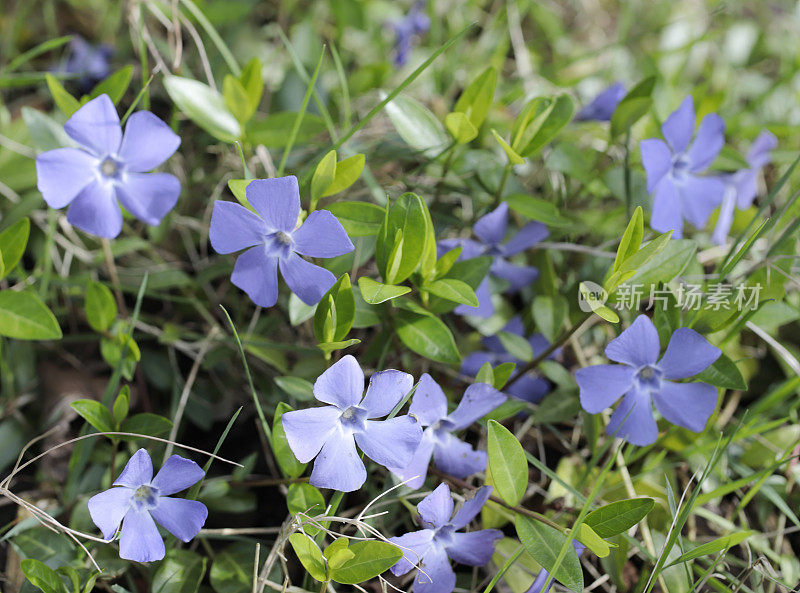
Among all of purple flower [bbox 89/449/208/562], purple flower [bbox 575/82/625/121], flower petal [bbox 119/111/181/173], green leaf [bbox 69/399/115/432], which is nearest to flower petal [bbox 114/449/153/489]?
purple flower [bbox 89/449/208/562]

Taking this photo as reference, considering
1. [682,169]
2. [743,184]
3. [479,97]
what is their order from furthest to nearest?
[743,184], [682,169], [479,97]

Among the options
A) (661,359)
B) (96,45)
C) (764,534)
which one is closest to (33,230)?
(96,45)

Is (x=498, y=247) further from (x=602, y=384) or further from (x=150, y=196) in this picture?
(x=150, y=196)

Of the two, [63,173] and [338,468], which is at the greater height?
[63,173]

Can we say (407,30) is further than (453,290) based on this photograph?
Yes

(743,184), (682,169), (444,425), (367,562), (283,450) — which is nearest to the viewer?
(367,562)

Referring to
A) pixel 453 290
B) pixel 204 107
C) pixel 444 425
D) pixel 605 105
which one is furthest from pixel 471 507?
pixel 605 105

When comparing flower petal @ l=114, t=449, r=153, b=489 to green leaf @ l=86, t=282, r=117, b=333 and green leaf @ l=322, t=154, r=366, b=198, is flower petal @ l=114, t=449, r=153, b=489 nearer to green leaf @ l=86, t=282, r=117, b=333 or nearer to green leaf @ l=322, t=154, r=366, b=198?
green leaf @ l=86, t=282, r=117, b=333

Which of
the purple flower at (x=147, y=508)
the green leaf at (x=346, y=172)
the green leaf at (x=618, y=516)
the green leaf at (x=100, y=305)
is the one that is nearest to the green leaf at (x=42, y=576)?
the purple flower at (x=147, y=508)
